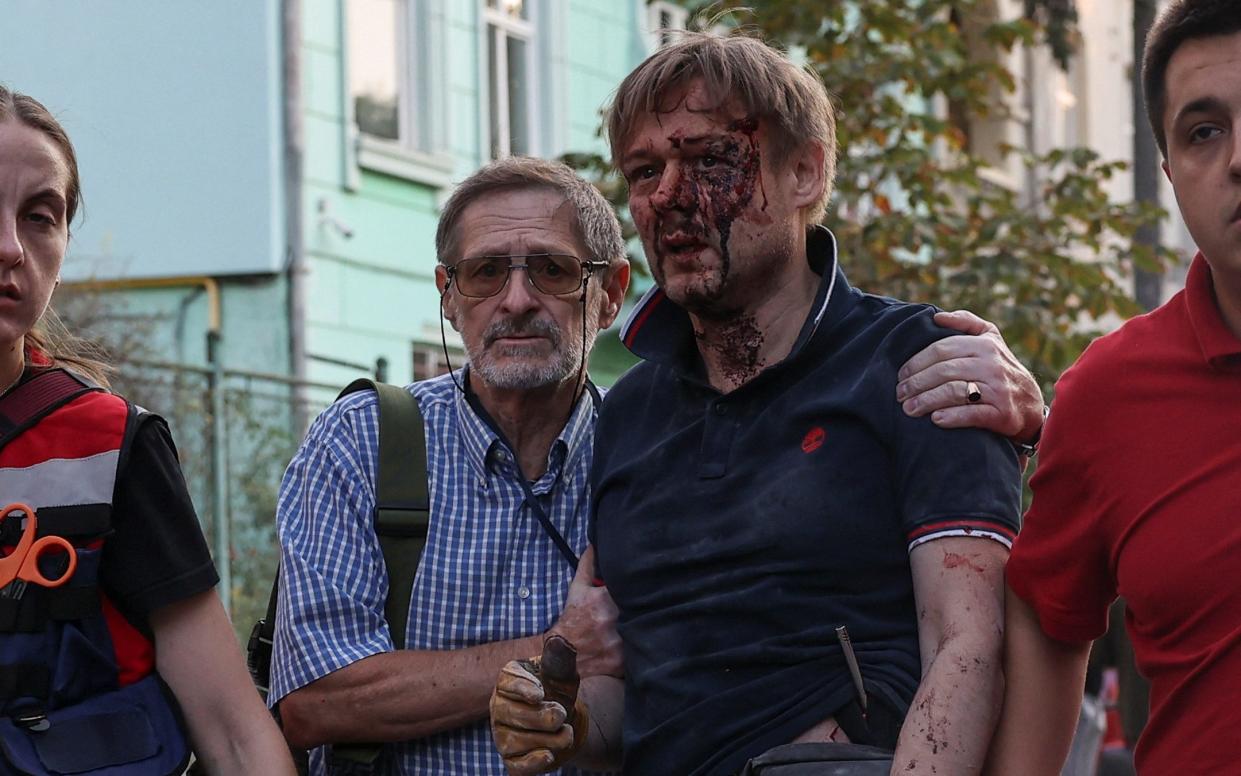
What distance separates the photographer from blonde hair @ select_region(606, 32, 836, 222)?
3.79 meters

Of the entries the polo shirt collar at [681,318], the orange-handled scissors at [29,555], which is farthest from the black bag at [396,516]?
the orange-handled scissors at [29,555]

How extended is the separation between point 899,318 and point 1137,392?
60 centimetres

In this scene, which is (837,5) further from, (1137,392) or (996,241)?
(1137,392)

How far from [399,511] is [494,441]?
272mm

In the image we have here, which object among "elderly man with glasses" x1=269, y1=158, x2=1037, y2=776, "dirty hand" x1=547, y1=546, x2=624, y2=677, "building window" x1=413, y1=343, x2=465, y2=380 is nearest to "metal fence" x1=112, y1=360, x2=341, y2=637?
"building window" x1=413, y1=343, x2=465, y2=380

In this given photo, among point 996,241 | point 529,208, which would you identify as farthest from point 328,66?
point 529,208

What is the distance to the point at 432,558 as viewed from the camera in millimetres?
4188

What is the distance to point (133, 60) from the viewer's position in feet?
41.6

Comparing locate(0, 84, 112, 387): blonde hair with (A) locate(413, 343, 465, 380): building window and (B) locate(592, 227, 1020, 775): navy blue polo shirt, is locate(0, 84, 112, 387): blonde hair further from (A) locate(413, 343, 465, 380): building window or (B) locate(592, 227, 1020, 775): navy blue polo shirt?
(A) locate(413, 343, 465, 380): building window

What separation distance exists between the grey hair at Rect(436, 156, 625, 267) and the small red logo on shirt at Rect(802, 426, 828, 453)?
1.13 meters

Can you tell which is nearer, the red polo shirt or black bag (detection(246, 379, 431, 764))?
the red polo shirt

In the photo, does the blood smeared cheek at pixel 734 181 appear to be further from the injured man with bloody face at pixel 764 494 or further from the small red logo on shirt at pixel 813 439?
the small red logo on shirt at pixel 813 439

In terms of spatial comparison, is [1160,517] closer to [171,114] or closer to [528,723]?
[528,723]

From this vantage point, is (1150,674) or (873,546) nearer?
(1150,674)
